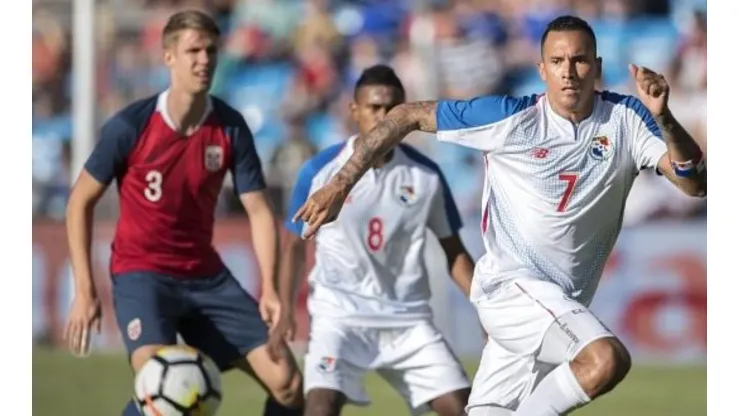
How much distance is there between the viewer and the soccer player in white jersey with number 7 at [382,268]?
326 inches

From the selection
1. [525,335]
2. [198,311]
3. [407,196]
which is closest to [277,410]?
[198,311]

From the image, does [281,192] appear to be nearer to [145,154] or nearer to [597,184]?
[145,154]

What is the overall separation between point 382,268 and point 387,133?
1886 mm

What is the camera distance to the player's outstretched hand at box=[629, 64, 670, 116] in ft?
20.5

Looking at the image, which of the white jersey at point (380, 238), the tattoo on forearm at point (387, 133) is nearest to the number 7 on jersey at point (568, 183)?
the tattoo on forearm at point (387, 133)

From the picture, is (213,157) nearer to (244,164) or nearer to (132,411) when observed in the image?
(244,164)

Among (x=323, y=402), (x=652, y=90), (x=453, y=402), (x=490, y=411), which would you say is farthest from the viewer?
(x=453, y=402)

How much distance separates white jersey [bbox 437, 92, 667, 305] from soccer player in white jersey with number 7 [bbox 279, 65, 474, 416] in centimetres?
133

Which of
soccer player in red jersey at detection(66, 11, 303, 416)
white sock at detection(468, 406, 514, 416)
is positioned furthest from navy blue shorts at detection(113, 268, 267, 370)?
white sock at detection(468, 406, 514, 416)

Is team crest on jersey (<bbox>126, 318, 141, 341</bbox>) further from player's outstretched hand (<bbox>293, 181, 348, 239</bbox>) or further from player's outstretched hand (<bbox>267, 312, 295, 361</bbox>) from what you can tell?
player's outstretched hand (<bbox>293, 181, 348, 239</bbox>)

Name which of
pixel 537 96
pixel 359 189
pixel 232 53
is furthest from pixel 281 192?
pixel 537 96

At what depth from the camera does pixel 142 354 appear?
8.13m

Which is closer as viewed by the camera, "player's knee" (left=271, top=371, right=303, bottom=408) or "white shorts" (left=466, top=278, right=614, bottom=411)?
"white shorts" (left=466, top=278, right=614, bottom=411)
